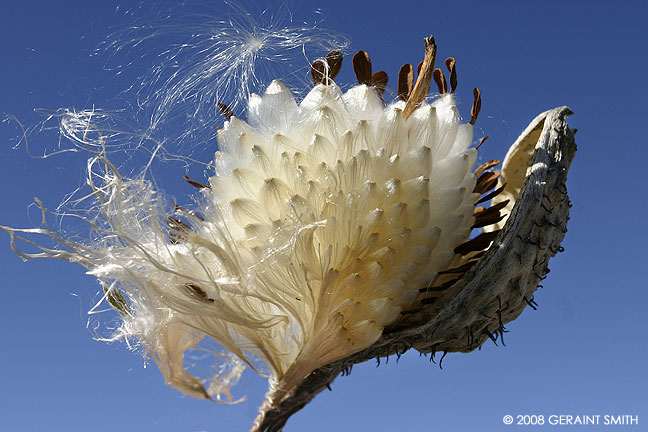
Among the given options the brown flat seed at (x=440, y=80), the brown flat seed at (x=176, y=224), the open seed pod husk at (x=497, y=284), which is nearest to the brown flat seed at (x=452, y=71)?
the brown flat seed at (x=440, y=80)

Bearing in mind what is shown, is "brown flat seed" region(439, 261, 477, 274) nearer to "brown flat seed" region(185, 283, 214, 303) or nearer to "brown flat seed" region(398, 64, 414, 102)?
"brown flat seed" region(398, 64, 414, 102)

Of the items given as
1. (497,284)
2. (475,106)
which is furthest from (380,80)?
(497,284)

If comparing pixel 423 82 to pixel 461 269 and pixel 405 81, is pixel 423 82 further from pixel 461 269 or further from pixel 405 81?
pixel 461 269

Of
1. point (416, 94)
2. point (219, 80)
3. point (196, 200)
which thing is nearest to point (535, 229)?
point (416, 94)

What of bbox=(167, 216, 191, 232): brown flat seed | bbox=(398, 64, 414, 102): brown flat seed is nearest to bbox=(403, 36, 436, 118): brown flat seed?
bbox=(398, 64, 414, 102): brown flat seed

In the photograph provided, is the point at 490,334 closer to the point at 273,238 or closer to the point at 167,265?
the point at 273,238
